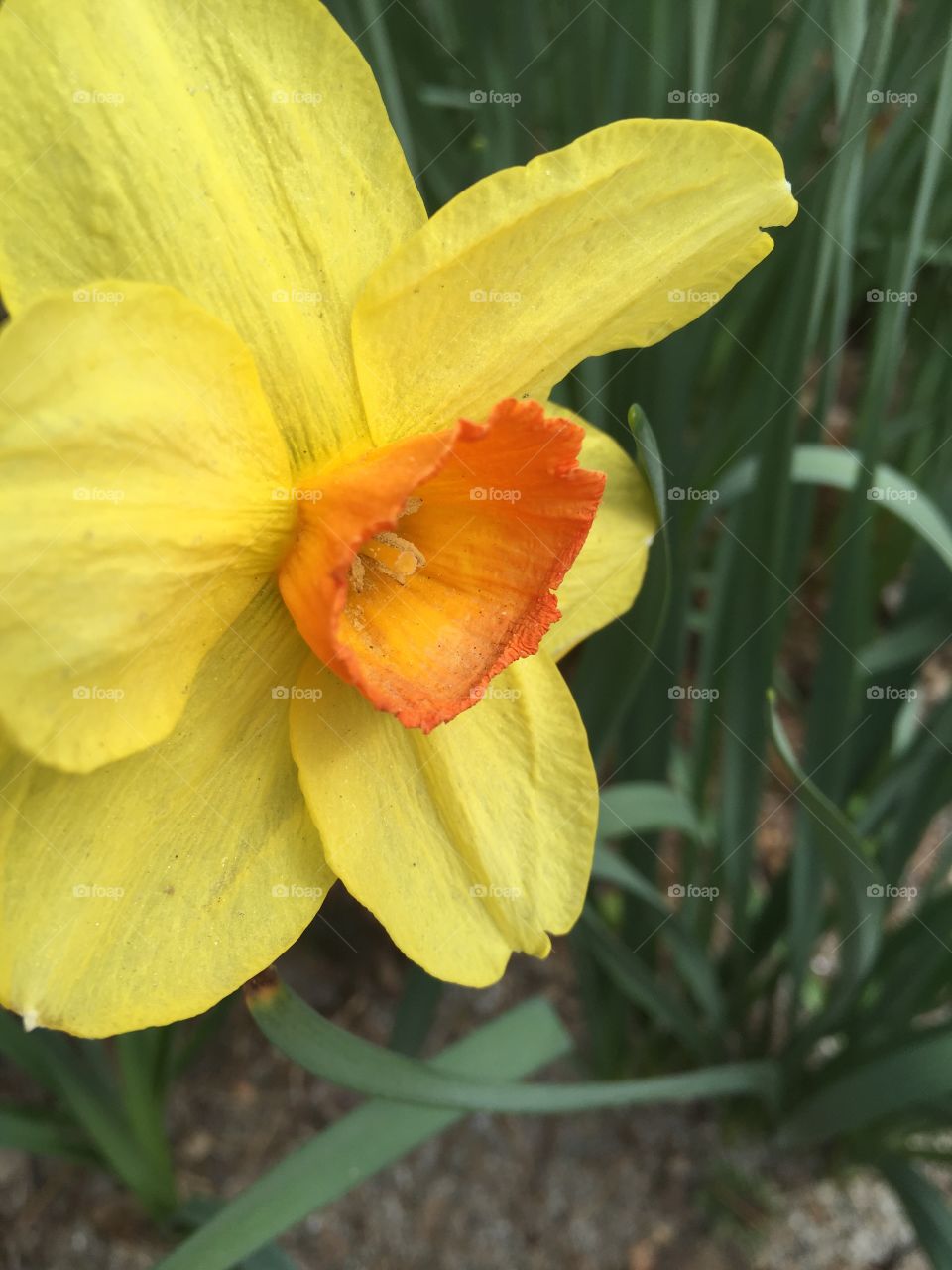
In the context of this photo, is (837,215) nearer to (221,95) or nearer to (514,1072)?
(221,95)

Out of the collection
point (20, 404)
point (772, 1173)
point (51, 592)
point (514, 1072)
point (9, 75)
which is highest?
point (9, 75)

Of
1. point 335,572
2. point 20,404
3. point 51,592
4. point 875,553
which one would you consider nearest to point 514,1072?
point 335,572

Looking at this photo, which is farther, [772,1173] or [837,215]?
[772,1173]

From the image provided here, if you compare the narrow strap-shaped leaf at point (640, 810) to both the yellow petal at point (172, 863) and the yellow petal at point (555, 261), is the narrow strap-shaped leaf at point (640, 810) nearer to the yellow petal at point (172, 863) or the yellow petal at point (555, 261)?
the yellow petal at point (172, 863)

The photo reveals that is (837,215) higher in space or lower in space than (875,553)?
higher

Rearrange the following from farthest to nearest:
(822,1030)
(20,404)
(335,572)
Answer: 1. (822,1030)
2. (335,572)
3. (20,404)

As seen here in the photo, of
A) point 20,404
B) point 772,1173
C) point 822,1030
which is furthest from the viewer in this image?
point 772,1173
